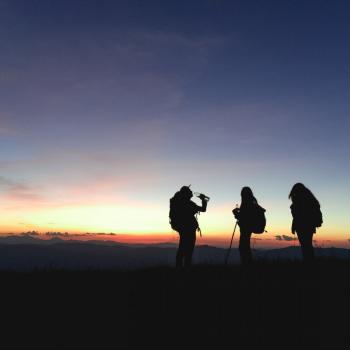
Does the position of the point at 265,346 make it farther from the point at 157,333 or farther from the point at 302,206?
the point at 302,206

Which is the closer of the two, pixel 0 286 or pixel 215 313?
pixel 215 313

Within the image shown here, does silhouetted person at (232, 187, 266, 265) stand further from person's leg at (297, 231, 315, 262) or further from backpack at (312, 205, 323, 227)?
backpack at (312, 205, 323, 227)

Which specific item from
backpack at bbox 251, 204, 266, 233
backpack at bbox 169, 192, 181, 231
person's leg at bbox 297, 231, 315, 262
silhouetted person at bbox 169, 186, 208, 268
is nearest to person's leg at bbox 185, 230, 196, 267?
silhouetted person at bbox 169, 186, 208, 268

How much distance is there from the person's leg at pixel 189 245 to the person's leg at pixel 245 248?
1423 mm

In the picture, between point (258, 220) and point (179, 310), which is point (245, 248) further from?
point (179, 310)

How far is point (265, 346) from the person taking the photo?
6391mm

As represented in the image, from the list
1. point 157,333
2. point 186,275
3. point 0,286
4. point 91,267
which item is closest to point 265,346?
point 157,333

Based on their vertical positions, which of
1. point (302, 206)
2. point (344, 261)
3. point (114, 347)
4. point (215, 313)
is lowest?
point (114, 347)

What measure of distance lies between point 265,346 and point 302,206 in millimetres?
6457

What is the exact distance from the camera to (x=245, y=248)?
41.6 ft

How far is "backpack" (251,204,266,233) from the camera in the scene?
12594mm

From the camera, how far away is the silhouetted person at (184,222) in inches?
499

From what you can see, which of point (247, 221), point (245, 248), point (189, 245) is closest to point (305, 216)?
point (247, 221)

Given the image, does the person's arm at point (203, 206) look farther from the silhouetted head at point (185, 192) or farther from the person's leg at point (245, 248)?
the person's leg at point (245, 248)
